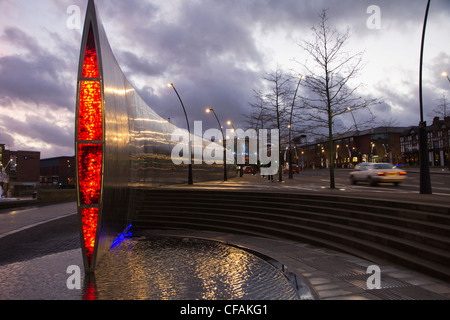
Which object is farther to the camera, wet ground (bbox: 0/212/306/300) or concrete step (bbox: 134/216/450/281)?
concrete step (bbox: 134/216/450/281)

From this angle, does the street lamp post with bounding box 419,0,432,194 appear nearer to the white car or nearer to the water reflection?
the water reflection

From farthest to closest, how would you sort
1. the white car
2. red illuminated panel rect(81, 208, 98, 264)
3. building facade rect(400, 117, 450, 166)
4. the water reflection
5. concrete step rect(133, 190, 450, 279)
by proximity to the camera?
1. building facade rect(400, 117, 450, 166)
2. the white car
3. concrete step rect(133, 190, 450, 279)
4. red illuminated panel rect(81, 208, 98, 264)
5. the water reflection

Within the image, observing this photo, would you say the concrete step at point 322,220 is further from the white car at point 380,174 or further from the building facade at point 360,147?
the building facade at point 360,147

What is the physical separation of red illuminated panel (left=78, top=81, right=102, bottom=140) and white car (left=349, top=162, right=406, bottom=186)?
19.3 m

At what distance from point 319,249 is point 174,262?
3.59m

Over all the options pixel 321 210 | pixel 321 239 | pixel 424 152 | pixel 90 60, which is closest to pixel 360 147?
pixel 424 152

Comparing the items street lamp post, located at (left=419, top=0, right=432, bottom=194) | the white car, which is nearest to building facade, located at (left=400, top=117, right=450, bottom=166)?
the white car

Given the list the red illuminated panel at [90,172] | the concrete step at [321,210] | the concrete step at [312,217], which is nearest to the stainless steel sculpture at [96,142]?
the red illuminated panel at [90,172]

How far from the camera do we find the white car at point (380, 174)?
67.3 ft

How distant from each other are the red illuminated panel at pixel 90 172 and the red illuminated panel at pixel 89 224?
0.63 ft

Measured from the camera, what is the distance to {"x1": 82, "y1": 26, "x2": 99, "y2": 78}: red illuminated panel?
20.9 ft
